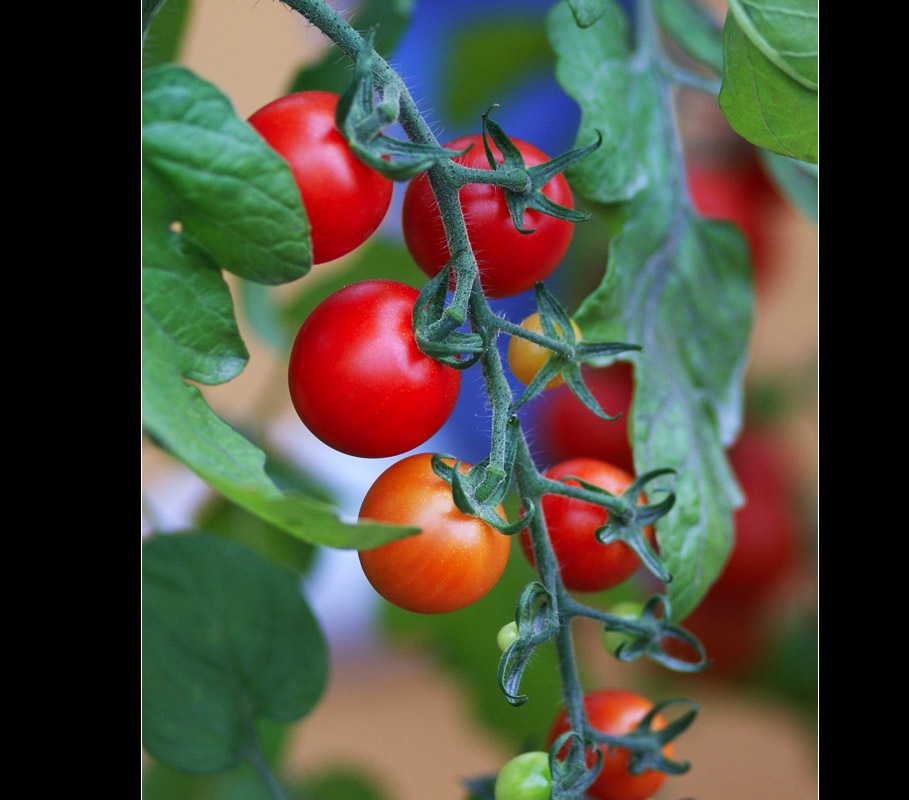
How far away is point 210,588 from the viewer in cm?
31

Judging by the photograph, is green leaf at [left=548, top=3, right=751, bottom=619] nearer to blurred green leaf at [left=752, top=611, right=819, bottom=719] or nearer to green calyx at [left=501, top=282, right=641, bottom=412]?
green calyx at [left=501, top=282, right=641, bottom=412]

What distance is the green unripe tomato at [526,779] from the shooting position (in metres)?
0.21

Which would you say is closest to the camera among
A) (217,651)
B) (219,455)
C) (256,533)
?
(219,455)

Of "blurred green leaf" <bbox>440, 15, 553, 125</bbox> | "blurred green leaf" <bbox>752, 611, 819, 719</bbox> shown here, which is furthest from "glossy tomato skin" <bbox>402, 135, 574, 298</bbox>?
"blurred green leaf" <bbox>752, 611, 819, 719</bbox>

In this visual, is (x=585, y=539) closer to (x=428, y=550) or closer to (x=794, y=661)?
(x=428, y=550)

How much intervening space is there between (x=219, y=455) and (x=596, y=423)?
10.8 inches

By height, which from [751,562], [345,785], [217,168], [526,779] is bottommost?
[345,785]

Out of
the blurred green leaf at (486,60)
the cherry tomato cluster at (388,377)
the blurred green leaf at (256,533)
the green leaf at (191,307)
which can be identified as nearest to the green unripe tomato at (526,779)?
the cherry tomato cluster at (388,377)

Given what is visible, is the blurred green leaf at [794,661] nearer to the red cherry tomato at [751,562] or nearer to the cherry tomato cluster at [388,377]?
the red cherry tomato at [751,562]

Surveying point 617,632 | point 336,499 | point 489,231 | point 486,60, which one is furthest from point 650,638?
point 486,60

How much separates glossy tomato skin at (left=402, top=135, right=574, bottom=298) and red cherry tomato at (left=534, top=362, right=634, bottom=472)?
0.55ft

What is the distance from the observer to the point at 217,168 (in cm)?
18

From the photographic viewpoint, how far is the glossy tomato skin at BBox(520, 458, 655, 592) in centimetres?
25

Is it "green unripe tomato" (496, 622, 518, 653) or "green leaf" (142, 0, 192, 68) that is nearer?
"green unripe tomato" (496, 622, 518, 653)
